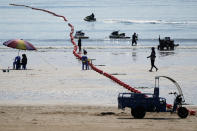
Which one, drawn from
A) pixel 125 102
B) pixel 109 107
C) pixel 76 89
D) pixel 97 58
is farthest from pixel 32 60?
pixel 125 102

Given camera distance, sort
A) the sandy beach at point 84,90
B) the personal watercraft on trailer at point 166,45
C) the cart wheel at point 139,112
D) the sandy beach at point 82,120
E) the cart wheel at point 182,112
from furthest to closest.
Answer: the personal watercraft on trailer at point 166,45 < the cart wheel at point 182,112 < the cart wheel at point 139,112 < the sandy beach at point 84,90 < the sandy beach at point 82,120

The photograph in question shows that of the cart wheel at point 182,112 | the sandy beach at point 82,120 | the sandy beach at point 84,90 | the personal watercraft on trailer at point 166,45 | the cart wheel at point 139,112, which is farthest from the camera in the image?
the personal watercraft on trailer at point 166,45

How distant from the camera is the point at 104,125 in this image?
16.7 meters

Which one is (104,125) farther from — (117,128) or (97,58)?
(97,58)

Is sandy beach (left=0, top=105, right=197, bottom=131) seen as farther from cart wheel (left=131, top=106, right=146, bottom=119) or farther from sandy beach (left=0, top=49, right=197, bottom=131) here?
cart wheel (left=131, top=106, right=146, bottom=119)

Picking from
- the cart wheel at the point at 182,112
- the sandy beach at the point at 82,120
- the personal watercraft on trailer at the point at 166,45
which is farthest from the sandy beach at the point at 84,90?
the personal watercraft on trailer at the point at 166,45

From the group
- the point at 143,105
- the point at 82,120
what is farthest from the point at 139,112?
the point at 82,120

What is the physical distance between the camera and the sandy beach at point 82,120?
16094 millimetres

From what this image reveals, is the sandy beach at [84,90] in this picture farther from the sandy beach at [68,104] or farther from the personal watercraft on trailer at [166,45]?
the personal watercraft on trailer at [166,45]

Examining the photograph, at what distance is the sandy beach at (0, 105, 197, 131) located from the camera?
16.1m

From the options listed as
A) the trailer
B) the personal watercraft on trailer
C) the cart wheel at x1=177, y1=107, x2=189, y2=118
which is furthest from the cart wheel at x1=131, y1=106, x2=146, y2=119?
the personal watercraft on trailer

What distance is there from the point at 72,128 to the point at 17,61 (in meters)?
18.4

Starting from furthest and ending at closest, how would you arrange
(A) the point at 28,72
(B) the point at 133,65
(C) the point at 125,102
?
(B) the point at 133,65 → (A) the point at 28,72 → (C) the point at 125,102

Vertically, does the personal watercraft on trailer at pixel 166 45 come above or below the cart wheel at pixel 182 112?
above
